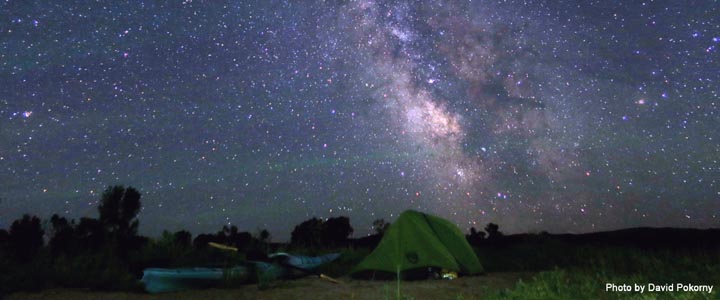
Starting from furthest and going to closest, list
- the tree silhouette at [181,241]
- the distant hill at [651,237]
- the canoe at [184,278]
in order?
the distant hill at [651,237]
the tree silhouette at [181,241]
the canoe at [184,278]

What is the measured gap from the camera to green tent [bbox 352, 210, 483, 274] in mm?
9711

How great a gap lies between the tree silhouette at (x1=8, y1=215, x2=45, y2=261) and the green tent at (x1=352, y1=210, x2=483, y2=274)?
21.8 feet

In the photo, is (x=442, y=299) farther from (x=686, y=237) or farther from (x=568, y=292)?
(x=686, y=237)

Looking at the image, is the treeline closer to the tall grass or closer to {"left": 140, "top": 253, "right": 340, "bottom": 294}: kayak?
{"left": 140, "top": 253, "right": 340, "bottom": 294}: kayak

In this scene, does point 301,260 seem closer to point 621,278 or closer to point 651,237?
point 621,278

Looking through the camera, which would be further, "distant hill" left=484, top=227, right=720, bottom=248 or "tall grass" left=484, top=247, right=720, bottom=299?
"distant hill" left=484, top=227, right=720, bottom=248

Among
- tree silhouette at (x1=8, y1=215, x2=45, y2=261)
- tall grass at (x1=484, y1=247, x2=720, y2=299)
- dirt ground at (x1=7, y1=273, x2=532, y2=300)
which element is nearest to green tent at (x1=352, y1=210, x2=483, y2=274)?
dirt ground at (x1=7, y1=273, x2=532, y2=300)

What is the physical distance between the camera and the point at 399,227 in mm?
10023

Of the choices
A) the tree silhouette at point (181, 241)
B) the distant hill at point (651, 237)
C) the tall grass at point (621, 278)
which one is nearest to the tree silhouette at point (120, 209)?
the tree silhouette at point (181, 241)

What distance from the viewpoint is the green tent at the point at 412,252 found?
382 inches

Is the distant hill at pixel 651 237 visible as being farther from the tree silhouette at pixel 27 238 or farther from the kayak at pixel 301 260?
the tree silhouette at pixel 27 238

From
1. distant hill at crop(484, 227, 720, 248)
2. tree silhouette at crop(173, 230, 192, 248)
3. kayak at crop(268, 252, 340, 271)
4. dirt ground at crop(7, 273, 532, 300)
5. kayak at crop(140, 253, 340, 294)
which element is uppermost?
distant hill at crop(484, 227, 720, 248)

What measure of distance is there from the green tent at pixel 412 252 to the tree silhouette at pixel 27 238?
21.8 ft

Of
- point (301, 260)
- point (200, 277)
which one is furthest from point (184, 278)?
point (301, 260)
